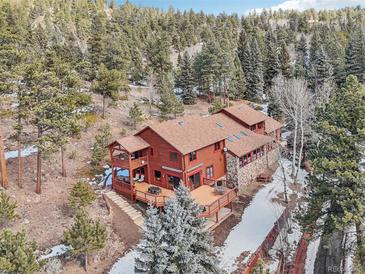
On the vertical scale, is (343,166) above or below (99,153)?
above

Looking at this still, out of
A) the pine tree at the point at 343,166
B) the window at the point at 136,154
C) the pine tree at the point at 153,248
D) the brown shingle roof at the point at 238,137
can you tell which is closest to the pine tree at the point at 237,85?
the brown shingle roof at the point at 238,137

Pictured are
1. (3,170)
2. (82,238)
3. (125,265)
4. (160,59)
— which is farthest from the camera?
(160,59)

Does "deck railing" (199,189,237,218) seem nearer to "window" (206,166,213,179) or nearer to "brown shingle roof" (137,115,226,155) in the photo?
"window" (206,166,213,179)

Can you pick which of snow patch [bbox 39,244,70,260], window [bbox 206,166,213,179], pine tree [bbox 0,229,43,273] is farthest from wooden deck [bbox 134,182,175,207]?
pine tree [bbox 0,229,43,273]

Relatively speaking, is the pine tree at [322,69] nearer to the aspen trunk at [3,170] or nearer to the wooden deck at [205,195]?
the wooden deck at [205,195]

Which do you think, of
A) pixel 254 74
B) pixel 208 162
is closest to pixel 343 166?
pixel 208 162

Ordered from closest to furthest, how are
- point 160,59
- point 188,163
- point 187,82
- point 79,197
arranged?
point 79,197
point 188,163
point 187,82
point 160,59

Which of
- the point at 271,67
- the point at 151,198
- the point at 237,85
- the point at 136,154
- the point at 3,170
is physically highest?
the point at 271,67

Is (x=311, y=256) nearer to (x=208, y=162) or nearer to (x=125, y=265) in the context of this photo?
(x=208, y=162)

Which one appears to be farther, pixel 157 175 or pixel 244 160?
pixel 244 160
